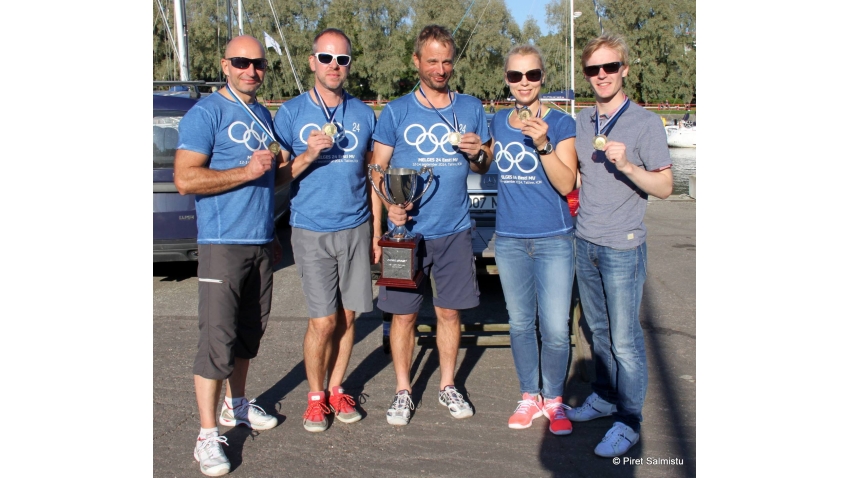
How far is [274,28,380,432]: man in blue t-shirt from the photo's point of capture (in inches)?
159

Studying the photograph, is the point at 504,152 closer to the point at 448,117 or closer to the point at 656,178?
the point at 448,117

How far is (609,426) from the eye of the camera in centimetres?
419

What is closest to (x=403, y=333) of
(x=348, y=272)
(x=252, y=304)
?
(x=348, y=272)

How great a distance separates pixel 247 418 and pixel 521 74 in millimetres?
2614

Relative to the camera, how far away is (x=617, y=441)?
3818mm

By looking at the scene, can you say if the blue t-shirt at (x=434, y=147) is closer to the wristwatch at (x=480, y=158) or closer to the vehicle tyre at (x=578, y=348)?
the wristwatch at (x=480, y=158)

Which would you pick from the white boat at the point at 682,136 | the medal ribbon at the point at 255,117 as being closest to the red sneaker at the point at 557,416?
the medal ribbon at the point at 255,117

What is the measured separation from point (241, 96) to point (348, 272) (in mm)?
1205

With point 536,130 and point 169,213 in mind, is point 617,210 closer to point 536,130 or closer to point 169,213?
point 536,130

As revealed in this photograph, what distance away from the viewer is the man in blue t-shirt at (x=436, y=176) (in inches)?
159

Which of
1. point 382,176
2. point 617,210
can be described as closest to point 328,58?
point 382,176

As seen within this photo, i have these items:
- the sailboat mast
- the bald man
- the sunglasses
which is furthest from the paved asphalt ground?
the sailboat mast

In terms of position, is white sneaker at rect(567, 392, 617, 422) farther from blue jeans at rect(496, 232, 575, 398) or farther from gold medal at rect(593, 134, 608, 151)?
gold medal at rect(593, 134, 608, 151)

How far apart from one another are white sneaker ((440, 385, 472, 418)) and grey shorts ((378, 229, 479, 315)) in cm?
56
